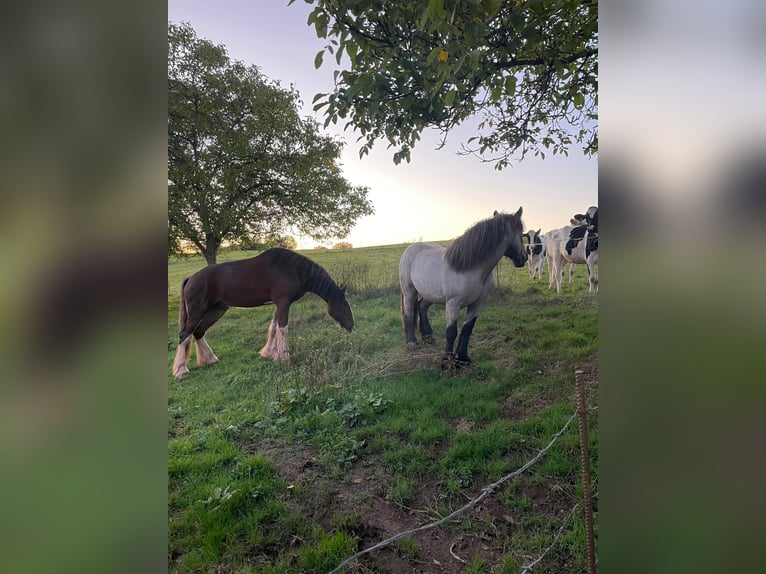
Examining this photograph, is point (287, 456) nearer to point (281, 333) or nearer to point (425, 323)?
point (281, 333)

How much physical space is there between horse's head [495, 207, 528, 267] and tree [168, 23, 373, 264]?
3.57 ft

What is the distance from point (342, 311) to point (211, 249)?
1012mm

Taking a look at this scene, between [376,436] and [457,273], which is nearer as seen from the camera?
[376,436]

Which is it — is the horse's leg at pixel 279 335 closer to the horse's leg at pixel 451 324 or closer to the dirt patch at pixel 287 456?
the dirt patch at pixel 287 456

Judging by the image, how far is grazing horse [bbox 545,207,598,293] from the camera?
2691mm

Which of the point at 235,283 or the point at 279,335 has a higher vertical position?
the point at 235,283

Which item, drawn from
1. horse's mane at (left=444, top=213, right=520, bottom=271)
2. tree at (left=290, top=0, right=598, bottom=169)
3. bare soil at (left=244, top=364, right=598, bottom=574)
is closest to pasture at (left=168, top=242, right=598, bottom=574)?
bare soil at (left=244, top=364, right=598, bottom=574)

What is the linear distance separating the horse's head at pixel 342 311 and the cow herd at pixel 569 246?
1.47m

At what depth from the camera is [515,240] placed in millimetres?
2752

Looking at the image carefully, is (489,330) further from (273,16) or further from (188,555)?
(273,16)

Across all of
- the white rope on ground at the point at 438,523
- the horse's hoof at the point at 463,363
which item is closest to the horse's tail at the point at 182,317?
the white rope on ground at the point at 438,523

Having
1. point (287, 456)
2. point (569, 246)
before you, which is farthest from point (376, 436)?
point (569, 246)

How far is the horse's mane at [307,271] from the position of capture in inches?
101
